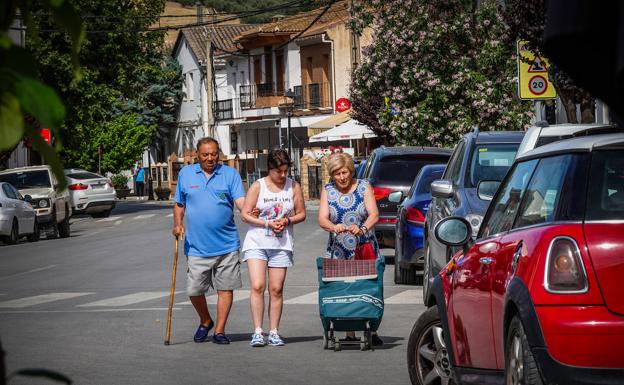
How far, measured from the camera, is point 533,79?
19.7m

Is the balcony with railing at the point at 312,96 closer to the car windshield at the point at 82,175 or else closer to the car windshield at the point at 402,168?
the car windshield at the point at 82,175

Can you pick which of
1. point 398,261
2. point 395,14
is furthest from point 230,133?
point 398,261

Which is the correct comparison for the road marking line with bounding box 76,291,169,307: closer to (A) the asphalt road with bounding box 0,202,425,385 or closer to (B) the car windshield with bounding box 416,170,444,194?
(A) the asphalt road with bounding box 0,202,425,385

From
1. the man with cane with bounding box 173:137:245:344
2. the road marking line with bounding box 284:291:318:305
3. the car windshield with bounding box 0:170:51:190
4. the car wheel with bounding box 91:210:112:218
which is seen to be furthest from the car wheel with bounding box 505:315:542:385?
the car wheel with bounding box 91:210:112:218

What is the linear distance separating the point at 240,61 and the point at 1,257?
181 ft

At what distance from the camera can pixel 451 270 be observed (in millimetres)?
7570

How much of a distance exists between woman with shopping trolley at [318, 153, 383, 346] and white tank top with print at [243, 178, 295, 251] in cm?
39

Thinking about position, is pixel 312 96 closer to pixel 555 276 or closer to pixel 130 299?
pixel 130 299

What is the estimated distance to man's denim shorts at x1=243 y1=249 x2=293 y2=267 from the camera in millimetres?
12305

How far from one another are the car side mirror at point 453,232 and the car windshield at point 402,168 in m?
13.8

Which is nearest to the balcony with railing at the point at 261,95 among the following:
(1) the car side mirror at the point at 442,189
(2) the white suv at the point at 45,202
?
(2) the white suv at the point at 45,202

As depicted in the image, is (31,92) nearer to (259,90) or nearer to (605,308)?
(605,308)

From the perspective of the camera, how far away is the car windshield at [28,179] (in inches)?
1489

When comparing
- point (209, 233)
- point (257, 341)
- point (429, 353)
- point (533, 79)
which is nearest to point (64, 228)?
point (533, 79)
